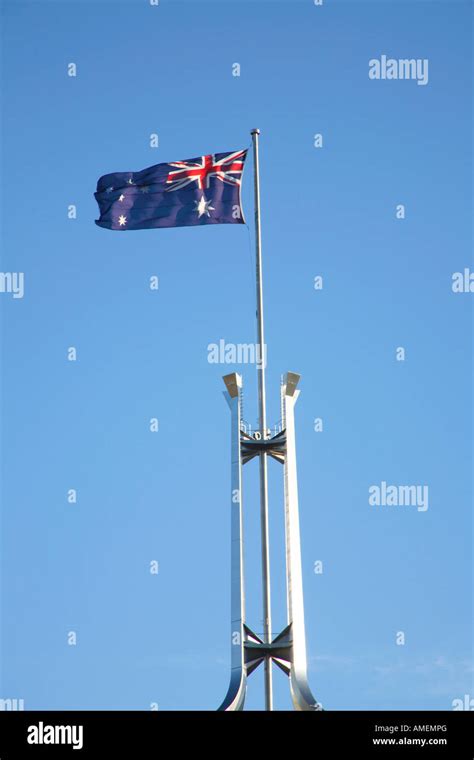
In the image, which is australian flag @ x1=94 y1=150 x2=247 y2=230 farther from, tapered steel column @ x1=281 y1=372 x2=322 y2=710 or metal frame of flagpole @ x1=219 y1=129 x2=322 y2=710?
tapered steel column @ x1=281 y1=372 x2=322 y2=710

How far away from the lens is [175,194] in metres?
55.6

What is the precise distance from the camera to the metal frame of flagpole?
52000mm

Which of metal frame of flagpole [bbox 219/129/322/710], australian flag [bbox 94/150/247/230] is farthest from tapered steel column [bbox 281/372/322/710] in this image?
australian flag [bbox 94/150/247/230]

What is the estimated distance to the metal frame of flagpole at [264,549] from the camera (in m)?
52.0

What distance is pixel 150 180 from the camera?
56062 millimetres

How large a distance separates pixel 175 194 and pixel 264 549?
12.9 m

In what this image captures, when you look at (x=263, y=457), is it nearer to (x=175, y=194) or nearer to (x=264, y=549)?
(x=264, y=549)

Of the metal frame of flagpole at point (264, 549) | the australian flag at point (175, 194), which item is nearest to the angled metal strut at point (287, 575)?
the metal frame of flagpole at point (264, 549)

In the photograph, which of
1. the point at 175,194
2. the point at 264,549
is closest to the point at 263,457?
the point at 264,549

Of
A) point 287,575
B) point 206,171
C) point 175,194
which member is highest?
point 206,171
